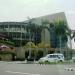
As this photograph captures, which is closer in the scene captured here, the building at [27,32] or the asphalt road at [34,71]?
A: the asphalt road at [34,71]

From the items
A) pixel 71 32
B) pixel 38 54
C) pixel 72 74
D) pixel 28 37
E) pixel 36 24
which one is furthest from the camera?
pixel 28 37

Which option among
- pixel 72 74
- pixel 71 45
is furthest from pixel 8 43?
pixel 72 74

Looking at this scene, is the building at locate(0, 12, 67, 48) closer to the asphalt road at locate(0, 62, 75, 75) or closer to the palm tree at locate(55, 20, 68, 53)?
the palm tree at locate(55, 20, 68, 53)

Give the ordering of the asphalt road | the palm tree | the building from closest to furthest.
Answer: the asphalt road → the palm tree → the building

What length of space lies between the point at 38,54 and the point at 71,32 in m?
10.9

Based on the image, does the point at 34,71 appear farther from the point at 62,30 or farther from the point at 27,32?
the point at 27,32

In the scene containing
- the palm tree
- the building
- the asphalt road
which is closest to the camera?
the asphalt road

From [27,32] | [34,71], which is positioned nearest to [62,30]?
[27,32]

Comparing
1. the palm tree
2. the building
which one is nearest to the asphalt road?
the palm tree

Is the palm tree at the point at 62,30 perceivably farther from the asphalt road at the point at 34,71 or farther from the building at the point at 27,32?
the asphalt road at the point at 34,71

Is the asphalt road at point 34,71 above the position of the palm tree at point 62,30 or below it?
below

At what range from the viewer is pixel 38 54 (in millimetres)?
76312

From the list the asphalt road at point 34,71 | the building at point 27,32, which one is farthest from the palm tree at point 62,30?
the asphalt road at point 34,71

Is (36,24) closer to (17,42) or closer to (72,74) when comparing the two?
(17,42)
